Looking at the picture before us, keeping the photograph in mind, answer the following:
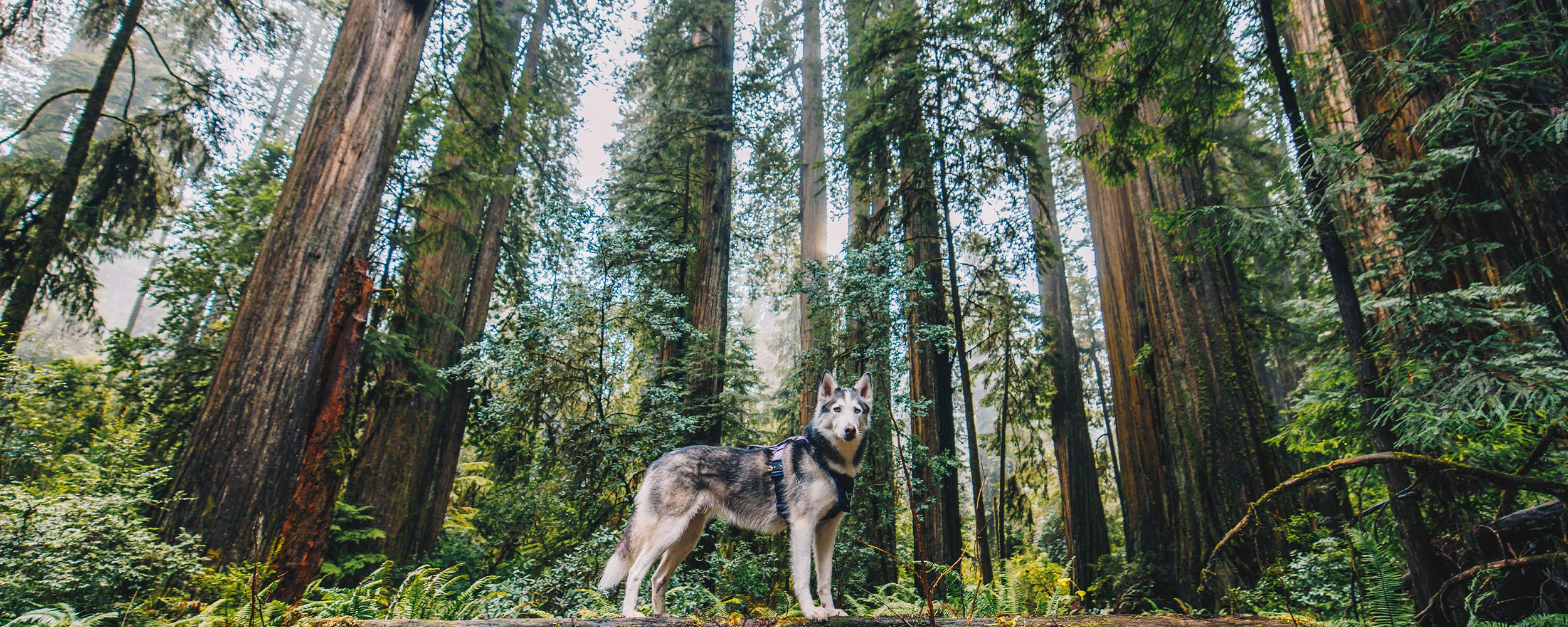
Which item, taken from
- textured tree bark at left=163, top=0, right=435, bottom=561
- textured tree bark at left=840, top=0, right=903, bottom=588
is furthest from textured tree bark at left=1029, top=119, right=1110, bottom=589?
textured tree bark at left=163, top=0, right=435, bottom=561

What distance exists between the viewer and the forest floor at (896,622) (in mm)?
2617

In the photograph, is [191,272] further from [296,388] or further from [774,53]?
[774,53]

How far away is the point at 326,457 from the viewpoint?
4.29m

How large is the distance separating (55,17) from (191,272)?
4.04 meters

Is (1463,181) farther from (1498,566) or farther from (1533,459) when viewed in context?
(1498,566)

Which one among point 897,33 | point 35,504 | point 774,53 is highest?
point 774,53

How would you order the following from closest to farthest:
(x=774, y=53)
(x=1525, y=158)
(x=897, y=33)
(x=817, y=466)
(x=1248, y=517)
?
(x=1248, y=517) < (x=1525, y=158) < (x=817, y=466) < (x=897, y=33) < (x=774, y=53)

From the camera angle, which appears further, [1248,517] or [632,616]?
[632,616]

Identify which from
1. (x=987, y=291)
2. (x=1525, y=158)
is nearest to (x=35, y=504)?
(x=1525, y=158)

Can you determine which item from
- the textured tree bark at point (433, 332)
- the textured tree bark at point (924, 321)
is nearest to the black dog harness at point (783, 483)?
the textured tree bark at point (924, 321)

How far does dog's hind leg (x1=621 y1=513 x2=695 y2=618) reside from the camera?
3.62 m

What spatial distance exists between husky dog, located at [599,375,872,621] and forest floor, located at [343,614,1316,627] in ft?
2.14

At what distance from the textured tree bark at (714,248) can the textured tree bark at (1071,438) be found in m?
4.92

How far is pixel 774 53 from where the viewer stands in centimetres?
1262
